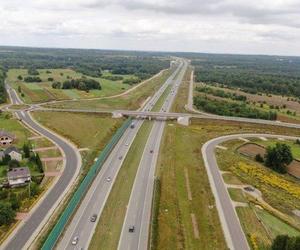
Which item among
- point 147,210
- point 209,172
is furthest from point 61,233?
point 209,172

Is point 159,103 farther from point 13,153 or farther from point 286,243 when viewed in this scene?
point 286,243

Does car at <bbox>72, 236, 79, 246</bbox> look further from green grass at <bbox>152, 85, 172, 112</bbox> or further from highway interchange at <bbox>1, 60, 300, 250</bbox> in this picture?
green grass at <bbox>152, 85, 172, 112</bbox>

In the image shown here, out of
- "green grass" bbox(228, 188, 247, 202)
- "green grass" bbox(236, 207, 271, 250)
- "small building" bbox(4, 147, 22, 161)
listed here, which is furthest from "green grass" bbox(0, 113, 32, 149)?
"green grass" bbox(236, 207, 271, 250)

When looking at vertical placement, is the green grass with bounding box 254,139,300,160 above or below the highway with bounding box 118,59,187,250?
below

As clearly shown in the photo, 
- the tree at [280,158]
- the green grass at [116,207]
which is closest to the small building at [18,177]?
the green grass at [116,207]

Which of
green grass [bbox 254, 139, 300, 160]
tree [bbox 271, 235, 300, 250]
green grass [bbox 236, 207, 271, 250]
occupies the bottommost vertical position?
green grass [bbox 254, 139, 300, 160]

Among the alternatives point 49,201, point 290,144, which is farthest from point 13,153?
point 290,144
